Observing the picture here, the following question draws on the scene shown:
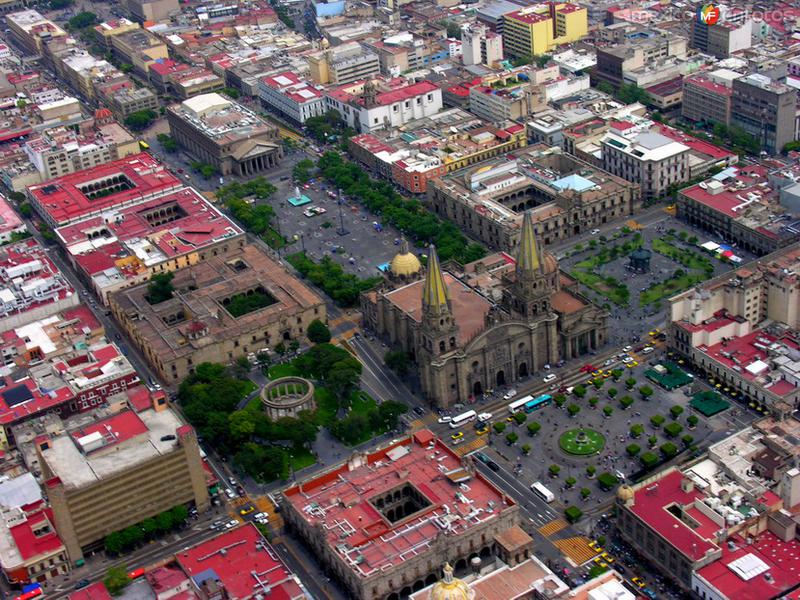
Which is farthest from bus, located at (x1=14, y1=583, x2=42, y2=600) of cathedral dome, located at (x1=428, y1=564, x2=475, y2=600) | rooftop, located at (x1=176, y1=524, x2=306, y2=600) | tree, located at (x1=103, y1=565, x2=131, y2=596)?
cathedral dome, located at (x1=428, y1=564, x2=475, y2=600)

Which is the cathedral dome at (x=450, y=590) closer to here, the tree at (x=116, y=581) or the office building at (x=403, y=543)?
the office building at (x=403, y=543)

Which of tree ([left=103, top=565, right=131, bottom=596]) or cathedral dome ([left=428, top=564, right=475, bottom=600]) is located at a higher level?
cathedral dome ([left=428, top=564, right=475, bottom=600])

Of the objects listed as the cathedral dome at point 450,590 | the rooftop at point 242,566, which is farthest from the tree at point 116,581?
the cathedral dome at point 450,590

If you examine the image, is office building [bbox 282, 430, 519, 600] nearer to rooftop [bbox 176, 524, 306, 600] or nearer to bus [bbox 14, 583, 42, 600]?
rooftop [bbox 176, 524, 306, 600]

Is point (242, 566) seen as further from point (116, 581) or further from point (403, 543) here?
point (403, 543)

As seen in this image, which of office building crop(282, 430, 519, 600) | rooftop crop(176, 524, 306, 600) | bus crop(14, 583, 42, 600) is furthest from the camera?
bus crop(14, 583, 42, 600)

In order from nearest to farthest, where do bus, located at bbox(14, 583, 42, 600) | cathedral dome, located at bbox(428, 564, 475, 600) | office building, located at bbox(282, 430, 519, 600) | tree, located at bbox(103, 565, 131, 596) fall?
cathedral dome, located at bbox(428, 564, 475, 600) → office building, located at bbox(282, 430, 519, 600) → tree, located at bbox(103, 565, 131, 596) → bus, located at bbox(14, 583, 42, 600)
